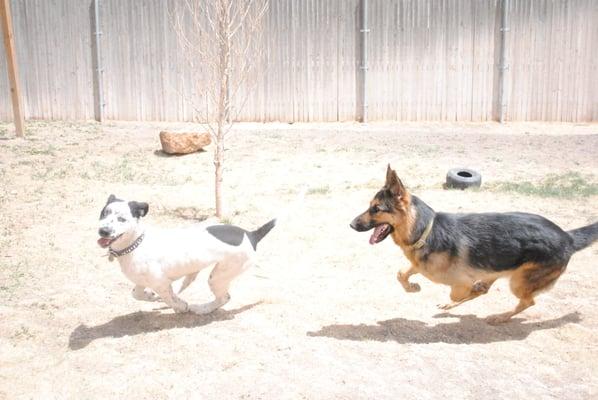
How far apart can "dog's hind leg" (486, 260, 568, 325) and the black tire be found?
421 cm

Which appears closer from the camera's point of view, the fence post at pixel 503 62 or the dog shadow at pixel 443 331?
the dog shadow at pixel 443 331

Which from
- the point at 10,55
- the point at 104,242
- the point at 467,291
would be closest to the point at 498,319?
the point at 467,291

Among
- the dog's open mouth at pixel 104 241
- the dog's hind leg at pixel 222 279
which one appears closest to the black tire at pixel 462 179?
the dog's hind leg at pixel 222 279

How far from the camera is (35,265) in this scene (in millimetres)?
6926

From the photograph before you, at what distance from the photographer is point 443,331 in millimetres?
5438

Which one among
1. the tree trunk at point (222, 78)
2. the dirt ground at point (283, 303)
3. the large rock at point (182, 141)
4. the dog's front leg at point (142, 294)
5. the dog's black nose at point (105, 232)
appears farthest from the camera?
the large rock at point (182, 141)

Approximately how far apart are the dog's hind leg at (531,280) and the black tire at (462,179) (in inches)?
166

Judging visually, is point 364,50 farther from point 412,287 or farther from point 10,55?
point 412,287

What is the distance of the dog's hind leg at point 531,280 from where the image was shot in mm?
5340

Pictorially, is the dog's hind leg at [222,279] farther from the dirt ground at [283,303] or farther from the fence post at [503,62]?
the fence post at [503,62]

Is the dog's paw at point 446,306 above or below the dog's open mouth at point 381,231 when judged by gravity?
below

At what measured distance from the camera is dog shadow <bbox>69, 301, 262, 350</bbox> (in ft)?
17.4

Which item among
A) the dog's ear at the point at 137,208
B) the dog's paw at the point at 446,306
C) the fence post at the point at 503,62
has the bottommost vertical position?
the dog's paw at the point at 446,306

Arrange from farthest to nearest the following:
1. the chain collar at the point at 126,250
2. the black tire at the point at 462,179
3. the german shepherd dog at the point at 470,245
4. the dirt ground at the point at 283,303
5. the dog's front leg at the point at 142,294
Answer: the black tire at the point at 462,179, the dog's front leg at the point at 142,294, the german shepherd dog at the point at 470,245, the chain collar at the point at 126,250, the dirt ground at the point at 283,303
